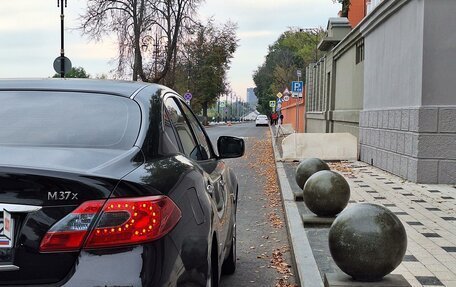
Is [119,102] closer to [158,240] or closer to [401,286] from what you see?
[158,240]

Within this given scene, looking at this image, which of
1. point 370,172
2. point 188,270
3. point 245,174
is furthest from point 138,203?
point 245,174

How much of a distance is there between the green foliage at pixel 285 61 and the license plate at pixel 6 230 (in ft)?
166

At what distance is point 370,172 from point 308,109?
919 inches

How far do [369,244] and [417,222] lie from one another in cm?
337

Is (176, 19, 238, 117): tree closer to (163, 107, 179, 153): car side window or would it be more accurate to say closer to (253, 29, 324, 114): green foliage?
(253, 29, 324, 114): green foliage

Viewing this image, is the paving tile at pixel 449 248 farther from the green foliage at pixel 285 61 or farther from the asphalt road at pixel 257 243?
the green foliage at pixel 285 61

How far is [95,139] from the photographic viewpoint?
2.72 meters

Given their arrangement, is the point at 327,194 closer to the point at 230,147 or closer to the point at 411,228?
the point at 411,228

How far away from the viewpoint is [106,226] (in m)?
2.16

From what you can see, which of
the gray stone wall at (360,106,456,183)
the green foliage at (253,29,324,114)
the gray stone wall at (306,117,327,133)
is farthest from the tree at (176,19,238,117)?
the gray stone wall at (360,106,456,183)

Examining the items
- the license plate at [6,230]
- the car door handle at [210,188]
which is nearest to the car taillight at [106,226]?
the license plate at [6,230]

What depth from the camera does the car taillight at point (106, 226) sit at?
6.97ft

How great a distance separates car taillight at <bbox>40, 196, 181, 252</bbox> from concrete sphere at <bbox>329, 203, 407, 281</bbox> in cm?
212

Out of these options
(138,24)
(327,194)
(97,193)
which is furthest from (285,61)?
(97,193)
